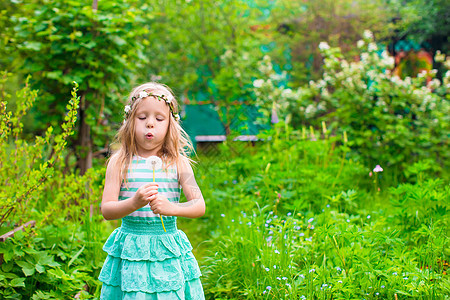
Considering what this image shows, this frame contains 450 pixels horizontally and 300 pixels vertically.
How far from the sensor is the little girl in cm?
175

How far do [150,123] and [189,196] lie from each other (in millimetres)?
372

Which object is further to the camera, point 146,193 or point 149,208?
point 149,208

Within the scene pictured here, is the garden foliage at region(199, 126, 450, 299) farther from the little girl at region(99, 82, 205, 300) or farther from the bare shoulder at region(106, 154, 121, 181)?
the bare shoulder at region(106, 154, 121, 181)

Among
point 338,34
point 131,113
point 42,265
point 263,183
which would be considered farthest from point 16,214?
point 338,34

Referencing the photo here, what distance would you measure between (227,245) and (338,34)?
7321 mm

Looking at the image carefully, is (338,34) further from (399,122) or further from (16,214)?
(16,214)

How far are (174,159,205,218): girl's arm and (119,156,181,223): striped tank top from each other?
5 cm

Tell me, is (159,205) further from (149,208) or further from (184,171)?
(184,171)

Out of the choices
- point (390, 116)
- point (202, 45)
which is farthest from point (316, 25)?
point (390, 116)

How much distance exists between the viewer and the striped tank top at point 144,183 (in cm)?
184

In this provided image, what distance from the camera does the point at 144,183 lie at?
1854 mm

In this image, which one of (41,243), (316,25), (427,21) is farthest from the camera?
(316,25)

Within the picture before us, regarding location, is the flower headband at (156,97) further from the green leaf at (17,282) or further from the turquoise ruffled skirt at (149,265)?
the green leaf at (17,282)

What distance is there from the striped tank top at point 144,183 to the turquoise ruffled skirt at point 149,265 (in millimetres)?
17
